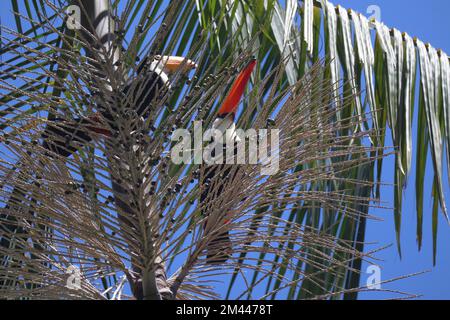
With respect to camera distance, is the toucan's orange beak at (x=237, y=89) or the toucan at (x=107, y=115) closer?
the toucan at (x=107, y=115)

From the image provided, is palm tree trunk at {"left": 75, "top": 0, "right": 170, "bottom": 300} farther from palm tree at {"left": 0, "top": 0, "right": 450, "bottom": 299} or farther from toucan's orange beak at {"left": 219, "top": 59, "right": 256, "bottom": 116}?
toucan's orange beak at {"left": 219, "top": 59, "right": 256, "bottom": 116}

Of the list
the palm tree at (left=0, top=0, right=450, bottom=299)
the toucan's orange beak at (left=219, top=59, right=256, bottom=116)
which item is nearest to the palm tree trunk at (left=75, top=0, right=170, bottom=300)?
the palm tree at (left=0, top=0, right=450, bottom=299)

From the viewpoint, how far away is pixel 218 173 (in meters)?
1.50

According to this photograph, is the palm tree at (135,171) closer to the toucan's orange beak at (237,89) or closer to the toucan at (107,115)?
the toucan at (107,115)

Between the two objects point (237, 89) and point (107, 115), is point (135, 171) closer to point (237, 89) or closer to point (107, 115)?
point (107, 115)

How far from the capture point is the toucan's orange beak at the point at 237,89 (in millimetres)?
1835

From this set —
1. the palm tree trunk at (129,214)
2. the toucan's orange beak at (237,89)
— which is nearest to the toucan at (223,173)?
the toucan's orange beak at (237,89)

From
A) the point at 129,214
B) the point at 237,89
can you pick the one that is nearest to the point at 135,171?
the point at 129,214

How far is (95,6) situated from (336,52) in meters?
0.90

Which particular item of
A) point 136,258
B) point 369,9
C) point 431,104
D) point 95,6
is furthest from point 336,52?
point 136,258

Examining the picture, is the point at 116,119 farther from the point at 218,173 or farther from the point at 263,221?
the point at 263,221

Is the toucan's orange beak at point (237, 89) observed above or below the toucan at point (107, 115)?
above

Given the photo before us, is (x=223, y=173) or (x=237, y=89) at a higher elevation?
(x=237, y=89)

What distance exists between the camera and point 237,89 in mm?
1863
